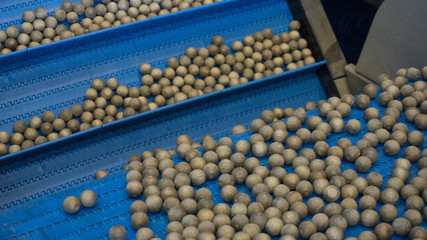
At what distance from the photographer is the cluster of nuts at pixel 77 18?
13.2 feet

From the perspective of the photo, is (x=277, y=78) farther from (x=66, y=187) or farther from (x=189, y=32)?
(x=66, y=187)

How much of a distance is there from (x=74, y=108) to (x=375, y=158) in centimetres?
227

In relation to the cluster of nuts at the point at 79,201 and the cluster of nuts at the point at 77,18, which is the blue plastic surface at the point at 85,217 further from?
the cluster of nuts at the point at 77,18

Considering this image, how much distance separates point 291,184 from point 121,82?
1894 millimetres

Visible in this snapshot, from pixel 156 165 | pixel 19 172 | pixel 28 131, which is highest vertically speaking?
pixel 28 131

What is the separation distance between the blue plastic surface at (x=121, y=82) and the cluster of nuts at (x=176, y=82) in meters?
0.10

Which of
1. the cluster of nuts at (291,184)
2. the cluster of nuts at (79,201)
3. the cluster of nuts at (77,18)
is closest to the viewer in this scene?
the cluster of nuts at (291,184)

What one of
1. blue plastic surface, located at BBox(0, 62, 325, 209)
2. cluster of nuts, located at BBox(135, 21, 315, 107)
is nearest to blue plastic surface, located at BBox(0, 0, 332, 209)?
blue plastic surface, located at BBox(0, 62, 325, 209)

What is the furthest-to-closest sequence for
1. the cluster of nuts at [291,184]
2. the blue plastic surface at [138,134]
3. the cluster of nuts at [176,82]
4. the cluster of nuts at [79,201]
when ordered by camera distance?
the cluster of nuts at [176,82], the blue plastic surface at [138,134], the cluster of nuts at [79,201], the cluster of nuts at [291,184]

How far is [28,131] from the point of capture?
3.67 metres

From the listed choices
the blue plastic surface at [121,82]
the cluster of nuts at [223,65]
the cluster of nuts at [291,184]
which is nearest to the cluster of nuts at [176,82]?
the cluster of nuts at [223,65]

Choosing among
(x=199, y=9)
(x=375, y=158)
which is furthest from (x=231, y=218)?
(x=199, y=9)

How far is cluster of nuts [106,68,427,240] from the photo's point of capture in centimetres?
253

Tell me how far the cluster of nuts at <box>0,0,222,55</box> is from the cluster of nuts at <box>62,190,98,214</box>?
176cm
